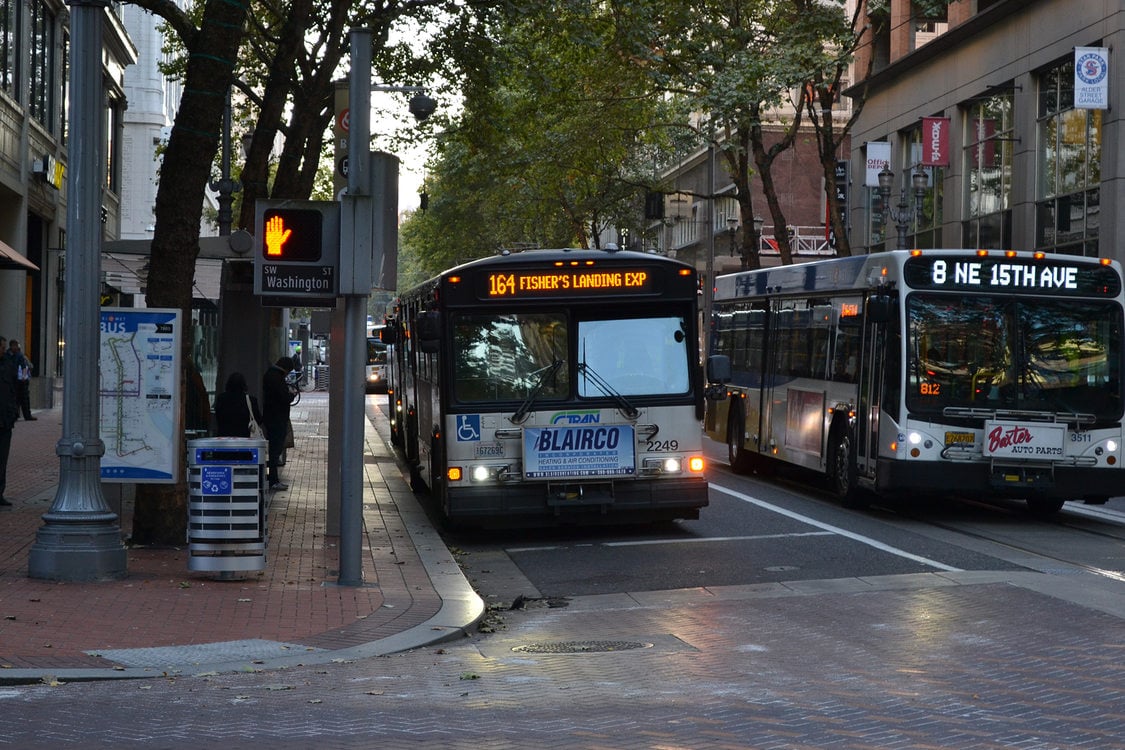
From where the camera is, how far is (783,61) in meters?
30.9

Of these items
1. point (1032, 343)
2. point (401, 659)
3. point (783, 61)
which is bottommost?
point (401, 659)

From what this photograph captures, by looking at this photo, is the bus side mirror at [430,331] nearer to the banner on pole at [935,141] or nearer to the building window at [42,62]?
the building window at [42,62]

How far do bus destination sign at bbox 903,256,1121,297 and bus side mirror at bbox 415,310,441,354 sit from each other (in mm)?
5195

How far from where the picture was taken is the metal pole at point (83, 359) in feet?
39.2

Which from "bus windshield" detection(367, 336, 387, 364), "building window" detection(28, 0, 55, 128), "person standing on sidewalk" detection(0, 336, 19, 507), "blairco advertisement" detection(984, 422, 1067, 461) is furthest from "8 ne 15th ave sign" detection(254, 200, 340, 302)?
"bus windshield" detection(367, 336, 387, 364)

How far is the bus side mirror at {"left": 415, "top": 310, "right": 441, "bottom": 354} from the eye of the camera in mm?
15758

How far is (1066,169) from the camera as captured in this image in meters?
34.1

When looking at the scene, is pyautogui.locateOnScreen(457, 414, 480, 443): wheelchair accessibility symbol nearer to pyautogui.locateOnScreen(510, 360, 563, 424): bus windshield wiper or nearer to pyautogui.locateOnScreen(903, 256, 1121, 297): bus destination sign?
pyautogui.locateOnScreen(510, 360, 563, 424): bus windshield wiper

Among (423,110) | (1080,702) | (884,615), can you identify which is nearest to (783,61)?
(423,110)

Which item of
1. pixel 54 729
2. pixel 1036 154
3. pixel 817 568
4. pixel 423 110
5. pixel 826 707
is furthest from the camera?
pixel 1036 154

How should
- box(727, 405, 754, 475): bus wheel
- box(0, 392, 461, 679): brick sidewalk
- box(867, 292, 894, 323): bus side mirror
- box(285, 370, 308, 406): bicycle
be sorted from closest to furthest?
box(0, 392, 461, 679): brick sidewalk < box(867, 292, 894, 323): bus side mirror < box(285, 370, 308, 406): bicycle < box(727, 405, 754, 475): bus wheel

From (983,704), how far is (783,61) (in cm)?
2452

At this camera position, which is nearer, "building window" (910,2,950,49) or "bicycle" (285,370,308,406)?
"bicycle" (285,370,308,406)

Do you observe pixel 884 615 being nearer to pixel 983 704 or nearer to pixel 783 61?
pixel 983 704
